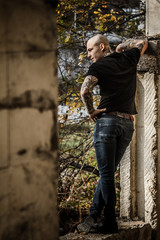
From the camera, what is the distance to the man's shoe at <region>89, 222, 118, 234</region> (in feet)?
10.9

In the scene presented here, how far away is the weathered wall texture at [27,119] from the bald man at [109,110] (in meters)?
1.58

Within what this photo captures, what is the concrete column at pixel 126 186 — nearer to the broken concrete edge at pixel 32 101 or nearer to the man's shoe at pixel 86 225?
the man's shoe at pixel 86 225

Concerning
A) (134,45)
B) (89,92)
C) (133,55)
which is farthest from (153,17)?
(89,92)

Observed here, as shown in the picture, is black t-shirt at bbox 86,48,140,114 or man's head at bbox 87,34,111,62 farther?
man's head at bbox 87,34,111,62

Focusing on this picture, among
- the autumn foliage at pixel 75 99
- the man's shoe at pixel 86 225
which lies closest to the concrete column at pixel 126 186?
the man's shoe at pixel 86 225

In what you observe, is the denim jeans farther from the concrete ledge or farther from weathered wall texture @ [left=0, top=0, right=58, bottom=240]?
weathered wall texture @ [left=0, top=0, right=58, bottom=240]

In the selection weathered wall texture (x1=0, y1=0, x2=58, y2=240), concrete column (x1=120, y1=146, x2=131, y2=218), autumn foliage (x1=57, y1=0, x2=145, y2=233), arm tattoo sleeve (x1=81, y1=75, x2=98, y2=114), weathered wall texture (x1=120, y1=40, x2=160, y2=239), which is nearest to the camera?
weathered wall texture (x1=0, y1=0, x2=58, y2=240)

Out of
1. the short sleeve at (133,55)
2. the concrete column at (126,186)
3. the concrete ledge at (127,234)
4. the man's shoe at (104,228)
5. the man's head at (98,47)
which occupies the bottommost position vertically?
the concrete ledge at (127,234)

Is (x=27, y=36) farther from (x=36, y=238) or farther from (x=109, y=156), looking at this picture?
(x=109, y=156)

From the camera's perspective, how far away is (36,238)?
5.10 feet

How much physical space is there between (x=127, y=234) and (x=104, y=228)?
0.32 metres

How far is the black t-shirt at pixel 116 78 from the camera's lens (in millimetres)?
3135

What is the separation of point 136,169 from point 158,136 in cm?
52

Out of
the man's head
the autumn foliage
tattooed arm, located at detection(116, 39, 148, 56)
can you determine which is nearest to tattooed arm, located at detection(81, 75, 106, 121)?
the man's head
